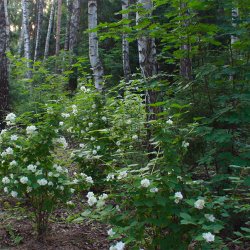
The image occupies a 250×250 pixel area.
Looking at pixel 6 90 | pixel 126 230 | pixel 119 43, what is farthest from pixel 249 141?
pixel 119 43

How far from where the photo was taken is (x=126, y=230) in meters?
2.43

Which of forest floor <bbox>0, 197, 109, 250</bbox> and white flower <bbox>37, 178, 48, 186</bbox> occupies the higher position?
white flower <bbox>37, 178, 48, 186</bbox>

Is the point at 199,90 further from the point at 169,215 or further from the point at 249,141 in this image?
the point at 169,215

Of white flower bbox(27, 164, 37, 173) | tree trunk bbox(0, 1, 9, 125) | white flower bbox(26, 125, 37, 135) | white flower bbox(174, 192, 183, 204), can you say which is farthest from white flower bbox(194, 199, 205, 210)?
tree trunk bbox(0, 1, 9, 125)

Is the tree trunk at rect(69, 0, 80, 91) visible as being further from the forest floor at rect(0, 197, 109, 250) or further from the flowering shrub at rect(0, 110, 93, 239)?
the flowering shrub at rect(0, 110, 93, 239)

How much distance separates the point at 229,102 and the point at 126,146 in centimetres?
142

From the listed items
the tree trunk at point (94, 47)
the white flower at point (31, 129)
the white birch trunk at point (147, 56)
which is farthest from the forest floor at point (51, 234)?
the tree trunk at point (94, 47)

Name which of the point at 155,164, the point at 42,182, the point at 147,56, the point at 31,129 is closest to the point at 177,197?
the point at 155,164

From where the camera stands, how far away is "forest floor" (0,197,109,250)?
136 inches

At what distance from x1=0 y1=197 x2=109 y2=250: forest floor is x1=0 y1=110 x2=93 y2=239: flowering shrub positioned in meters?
0.17

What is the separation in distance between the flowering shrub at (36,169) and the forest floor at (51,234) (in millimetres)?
166

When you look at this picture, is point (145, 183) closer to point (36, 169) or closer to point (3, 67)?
point (36, 169)

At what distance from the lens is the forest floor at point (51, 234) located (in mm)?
3467

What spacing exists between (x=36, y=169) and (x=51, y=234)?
886 millimetres
